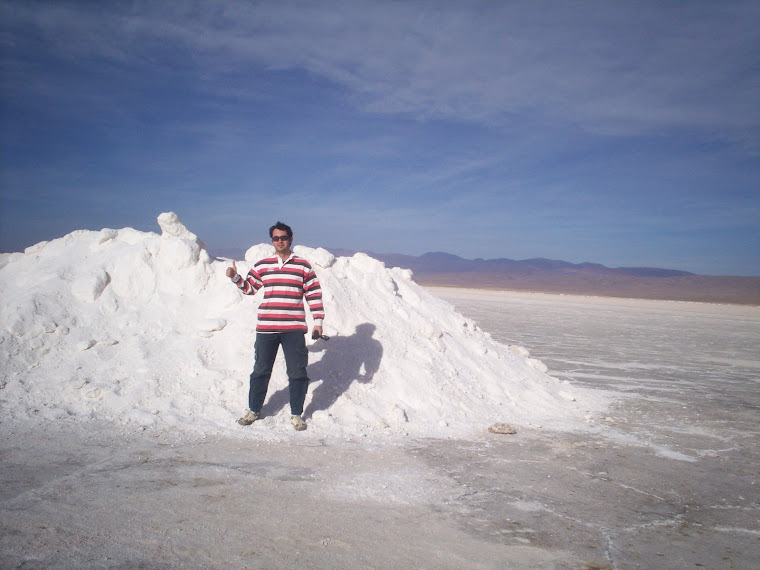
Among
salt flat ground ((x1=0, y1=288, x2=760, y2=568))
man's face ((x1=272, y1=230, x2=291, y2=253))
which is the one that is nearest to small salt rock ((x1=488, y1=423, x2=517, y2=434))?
salt flat ground ((x1=0, y1=288, x2=760, y2=568))

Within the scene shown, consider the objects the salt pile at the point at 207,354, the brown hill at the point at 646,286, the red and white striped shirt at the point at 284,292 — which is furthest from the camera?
the brown hill at the point at 646,286

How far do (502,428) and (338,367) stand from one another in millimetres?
1827

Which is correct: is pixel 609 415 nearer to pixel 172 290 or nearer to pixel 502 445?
pixel 502 445

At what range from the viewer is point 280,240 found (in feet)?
15.6

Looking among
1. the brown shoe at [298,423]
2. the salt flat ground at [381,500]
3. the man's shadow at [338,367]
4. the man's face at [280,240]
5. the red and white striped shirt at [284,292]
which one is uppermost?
the man's face at [280,240]

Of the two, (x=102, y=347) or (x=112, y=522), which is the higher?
(x=102, y=347)

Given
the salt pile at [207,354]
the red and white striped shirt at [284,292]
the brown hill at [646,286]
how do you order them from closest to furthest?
the red and white striped shirt at [284,292] < the salt pile at [207,354] < the brown hill at [646,286]

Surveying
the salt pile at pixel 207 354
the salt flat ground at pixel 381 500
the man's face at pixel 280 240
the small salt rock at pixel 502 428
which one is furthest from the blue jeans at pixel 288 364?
the small salt rock at pixel 502 428

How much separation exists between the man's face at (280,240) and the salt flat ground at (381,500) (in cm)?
170

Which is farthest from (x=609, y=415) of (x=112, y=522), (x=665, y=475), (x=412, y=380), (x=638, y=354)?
(x=638, y=354)

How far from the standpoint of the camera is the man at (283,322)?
15.3 ft

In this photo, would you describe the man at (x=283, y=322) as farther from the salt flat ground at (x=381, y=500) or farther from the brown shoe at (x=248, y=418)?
the salt flat ground at (x=381, y=500)

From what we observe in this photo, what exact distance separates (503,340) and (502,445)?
374 inches

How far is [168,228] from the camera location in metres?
6.92
